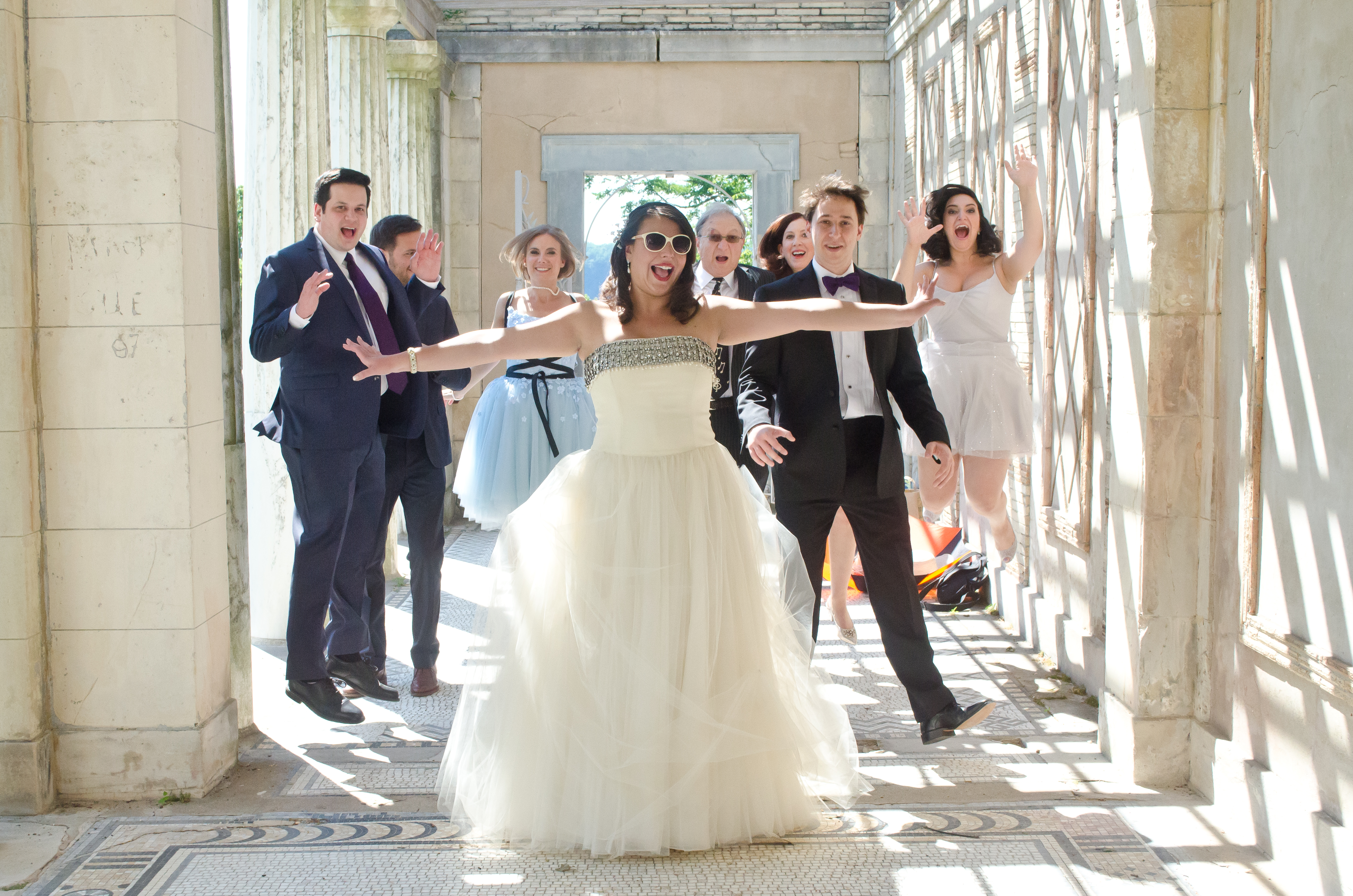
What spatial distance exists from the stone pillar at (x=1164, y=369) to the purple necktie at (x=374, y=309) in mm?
2562

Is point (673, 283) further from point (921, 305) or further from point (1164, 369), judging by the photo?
point (1164, 369)

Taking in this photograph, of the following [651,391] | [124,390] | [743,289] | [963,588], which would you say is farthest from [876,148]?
[124,390]

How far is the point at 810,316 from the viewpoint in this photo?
3.59m

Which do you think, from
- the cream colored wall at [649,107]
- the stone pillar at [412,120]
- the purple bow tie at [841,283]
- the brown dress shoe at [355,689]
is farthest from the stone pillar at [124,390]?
the cream colored wall at [649,107]

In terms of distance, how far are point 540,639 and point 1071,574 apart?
2.82 m

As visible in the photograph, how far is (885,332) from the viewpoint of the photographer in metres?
4.14

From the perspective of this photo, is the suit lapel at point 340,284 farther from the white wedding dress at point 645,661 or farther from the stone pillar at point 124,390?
the white wedding dress at point 645,661

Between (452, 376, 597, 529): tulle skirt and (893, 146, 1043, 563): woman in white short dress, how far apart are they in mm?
1514

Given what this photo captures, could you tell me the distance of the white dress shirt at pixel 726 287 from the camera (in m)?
5.29

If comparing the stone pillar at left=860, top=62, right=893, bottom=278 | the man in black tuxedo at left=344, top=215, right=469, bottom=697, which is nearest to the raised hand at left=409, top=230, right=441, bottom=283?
the man in black tuxedo at left=344, top=215, right=469, bottom=697

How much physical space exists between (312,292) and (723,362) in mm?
2013

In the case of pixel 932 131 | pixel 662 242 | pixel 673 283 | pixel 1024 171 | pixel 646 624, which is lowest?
pixel 646 624

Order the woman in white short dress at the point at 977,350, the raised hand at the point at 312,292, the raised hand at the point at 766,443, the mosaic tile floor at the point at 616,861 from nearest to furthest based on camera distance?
the mosaic tile floor at the point at 616,861, the raised hand at the point at 766,443, the raised hand at the point at 312,292, the woman in white short dress at the point at 977,350

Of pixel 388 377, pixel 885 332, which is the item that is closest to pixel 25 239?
pixel 388 377
